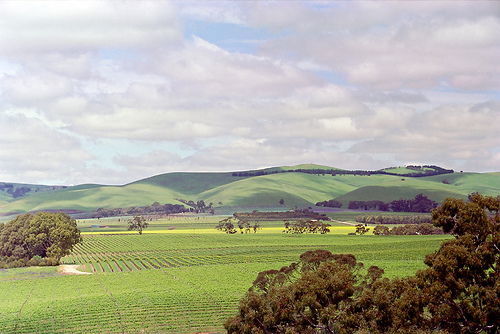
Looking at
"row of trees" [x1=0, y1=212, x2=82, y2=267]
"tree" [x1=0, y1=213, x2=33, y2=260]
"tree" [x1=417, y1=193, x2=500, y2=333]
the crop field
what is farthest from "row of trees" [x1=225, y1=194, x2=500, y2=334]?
"tree" [x1=0, y1=213, x2=33, y2=260]

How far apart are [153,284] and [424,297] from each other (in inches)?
3064

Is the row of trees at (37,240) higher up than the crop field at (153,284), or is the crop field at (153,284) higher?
the row of trees at (37,240)

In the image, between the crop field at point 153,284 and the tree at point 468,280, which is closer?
the tree at point 468,280

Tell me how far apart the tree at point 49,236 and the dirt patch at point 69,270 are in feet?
16.9

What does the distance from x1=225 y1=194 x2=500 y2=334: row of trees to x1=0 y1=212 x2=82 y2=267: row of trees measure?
111 meters

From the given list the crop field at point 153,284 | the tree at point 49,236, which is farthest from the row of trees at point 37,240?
the crop field at point 153,284

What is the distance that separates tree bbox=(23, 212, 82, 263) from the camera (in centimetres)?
14725

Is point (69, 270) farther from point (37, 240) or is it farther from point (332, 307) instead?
point (332, 307)

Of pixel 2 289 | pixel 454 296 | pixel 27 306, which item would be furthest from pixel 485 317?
pixel 2 289

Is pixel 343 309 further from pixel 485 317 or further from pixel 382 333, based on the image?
pixel 485 317

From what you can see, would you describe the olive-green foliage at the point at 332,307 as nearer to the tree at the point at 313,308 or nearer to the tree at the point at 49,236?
the tree at the point at 313,308

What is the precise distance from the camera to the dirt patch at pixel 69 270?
129 metres

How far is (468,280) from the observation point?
1540 inches

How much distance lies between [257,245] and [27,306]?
363 ft
